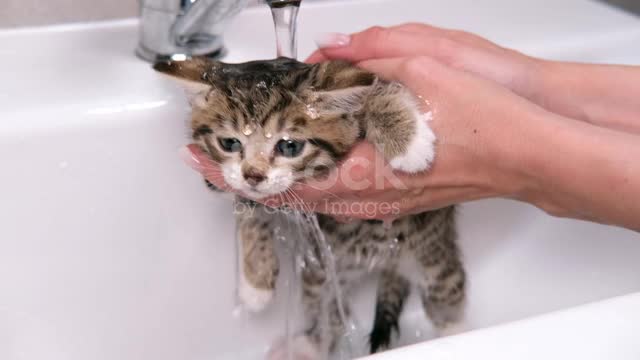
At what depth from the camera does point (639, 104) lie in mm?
924

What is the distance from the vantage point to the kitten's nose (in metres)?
0.78

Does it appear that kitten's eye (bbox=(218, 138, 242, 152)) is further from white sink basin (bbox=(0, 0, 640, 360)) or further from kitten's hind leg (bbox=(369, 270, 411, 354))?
kitten's hind leg (bbox=(369, 270, 411, 354))

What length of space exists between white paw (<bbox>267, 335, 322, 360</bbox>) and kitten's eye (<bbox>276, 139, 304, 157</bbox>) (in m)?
0.39

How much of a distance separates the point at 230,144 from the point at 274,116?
7 cm

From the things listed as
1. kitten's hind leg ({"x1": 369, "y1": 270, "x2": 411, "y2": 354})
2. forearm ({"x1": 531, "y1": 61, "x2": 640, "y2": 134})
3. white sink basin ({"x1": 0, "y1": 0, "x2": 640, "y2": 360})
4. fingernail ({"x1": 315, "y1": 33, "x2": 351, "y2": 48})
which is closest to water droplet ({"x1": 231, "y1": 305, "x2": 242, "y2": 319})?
white sink basin ({"x1": 0, "y1": 0, "x2": 640, "y2": 360})

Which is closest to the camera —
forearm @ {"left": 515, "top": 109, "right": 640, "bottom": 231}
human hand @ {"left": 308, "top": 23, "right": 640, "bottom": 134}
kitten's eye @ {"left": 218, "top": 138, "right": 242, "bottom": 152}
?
forearm @ {"left": 515, "top": 109, "right": 640, "bottom": 231}

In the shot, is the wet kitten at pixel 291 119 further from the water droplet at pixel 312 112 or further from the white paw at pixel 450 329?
the white paw at pixel 450 329

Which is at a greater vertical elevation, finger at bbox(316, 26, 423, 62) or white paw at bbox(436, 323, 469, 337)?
finger at bbox(316, 26, 423, 62)

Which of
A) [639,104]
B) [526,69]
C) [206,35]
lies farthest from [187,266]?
[639,104]

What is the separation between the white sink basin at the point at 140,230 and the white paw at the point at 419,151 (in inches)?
12.5

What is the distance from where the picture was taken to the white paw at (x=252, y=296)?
3.28 feet

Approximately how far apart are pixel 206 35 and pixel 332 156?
1.08 feet

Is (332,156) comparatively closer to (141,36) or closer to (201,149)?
(201,149)

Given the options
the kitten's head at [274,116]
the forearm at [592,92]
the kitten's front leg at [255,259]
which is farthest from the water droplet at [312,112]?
the forearm at [592,92]
